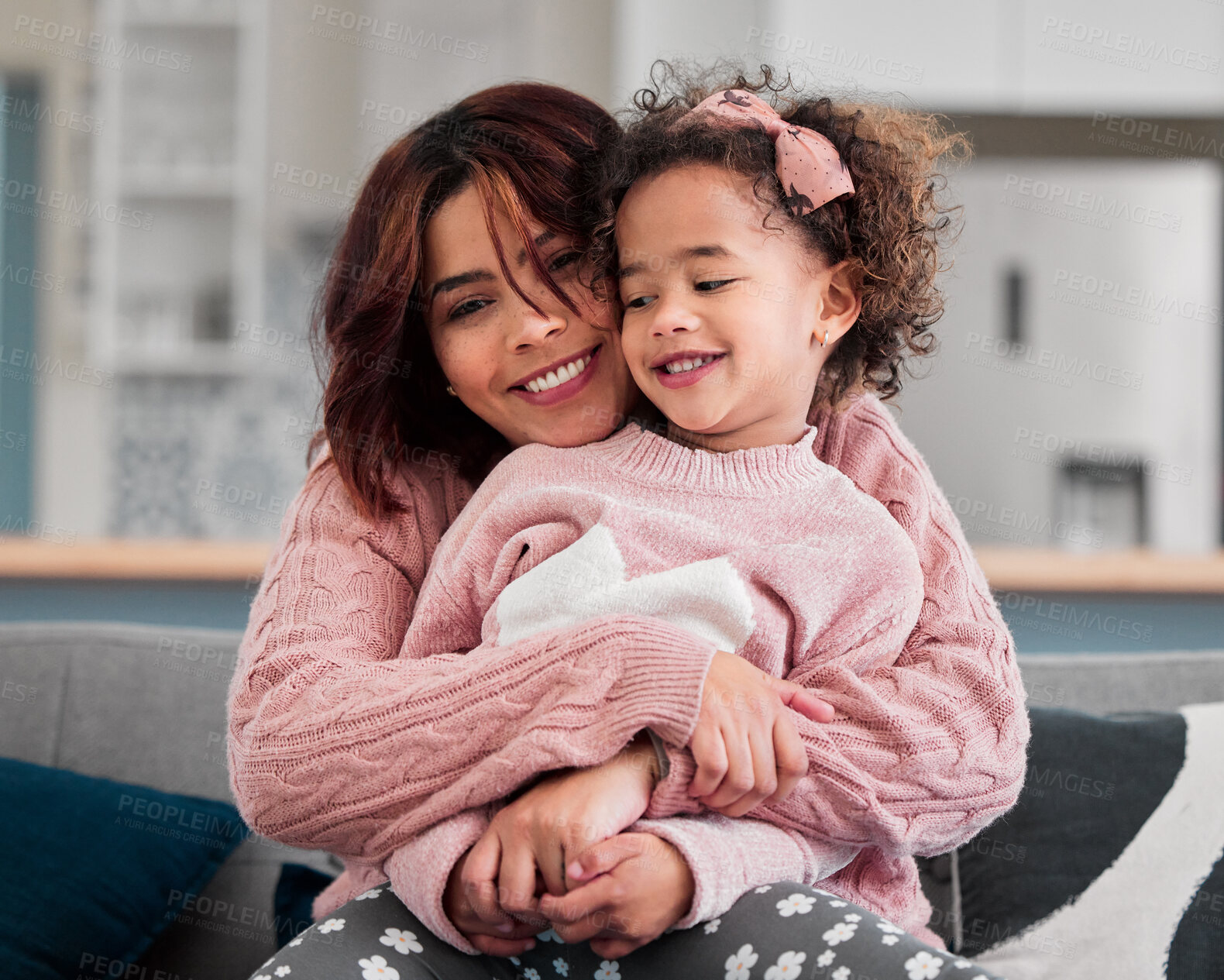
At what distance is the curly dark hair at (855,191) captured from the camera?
1145 millimetres

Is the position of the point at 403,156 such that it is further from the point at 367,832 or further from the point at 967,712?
the point at 967,712

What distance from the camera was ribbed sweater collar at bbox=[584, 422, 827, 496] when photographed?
3.70ft

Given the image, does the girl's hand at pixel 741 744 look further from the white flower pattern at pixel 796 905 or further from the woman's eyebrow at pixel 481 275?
the woman's eyebrow at pixel 481 275

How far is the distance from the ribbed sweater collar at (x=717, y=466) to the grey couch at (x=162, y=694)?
862mm

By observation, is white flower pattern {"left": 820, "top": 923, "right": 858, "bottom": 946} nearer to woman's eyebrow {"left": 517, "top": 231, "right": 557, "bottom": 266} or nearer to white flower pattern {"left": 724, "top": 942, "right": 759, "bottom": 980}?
white flower pattern {"left": 724, "top": 942, "right": 759, "bottom": 980}

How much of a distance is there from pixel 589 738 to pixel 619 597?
170mm

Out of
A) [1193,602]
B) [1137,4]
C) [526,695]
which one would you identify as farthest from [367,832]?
[1137,4]

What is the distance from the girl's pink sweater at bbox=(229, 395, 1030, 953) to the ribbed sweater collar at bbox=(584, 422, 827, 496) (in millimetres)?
148

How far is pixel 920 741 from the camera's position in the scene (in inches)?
39.5

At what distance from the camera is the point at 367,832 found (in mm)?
1007

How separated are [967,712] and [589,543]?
39 centimetres

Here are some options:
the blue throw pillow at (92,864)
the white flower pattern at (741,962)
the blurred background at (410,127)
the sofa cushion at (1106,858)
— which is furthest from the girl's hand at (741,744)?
the blurred background at (410,127)

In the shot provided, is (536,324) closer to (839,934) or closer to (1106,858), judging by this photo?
(839,934)

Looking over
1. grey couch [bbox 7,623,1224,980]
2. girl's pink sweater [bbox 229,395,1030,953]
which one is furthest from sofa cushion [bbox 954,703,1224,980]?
girl's pink sweater [bbox 229,395,1030,953]
